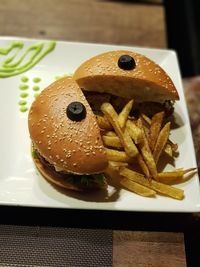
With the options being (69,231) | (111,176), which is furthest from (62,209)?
(111,176)

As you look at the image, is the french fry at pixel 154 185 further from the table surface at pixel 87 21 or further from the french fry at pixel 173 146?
the table surface at pixel 87 21

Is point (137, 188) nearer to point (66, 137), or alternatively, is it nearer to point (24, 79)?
point (66, 137)

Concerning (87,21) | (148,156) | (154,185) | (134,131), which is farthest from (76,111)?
(87,21)

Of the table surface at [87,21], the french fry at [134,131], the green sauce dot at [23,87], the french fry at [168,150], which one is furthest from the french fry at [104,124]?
the table surface at [87,21]

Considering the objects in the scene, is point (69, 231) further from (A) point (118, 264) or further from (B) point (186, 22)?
(B) point (186, 22)

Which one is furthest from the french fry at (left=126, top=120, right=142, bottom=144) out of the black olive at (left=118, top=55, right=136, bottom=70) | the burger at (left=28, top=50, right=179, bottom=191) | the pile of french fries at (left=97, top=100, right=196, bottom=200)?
the black olive at (left=118, top=55, right=136, bottom=70)
